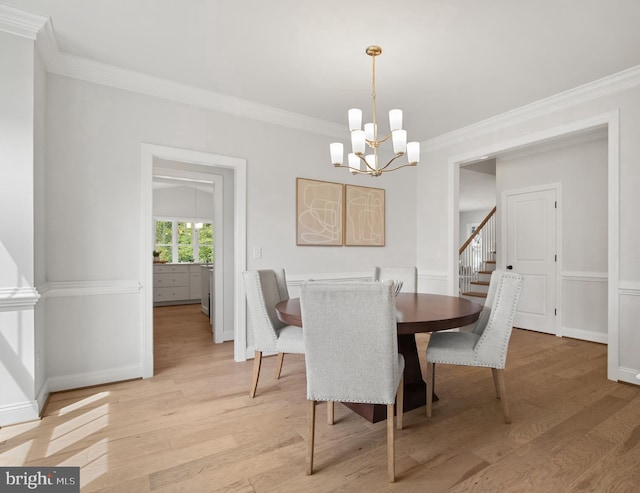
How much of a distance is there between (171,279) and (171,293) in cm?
29

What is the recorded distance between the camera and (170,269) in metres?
7.12

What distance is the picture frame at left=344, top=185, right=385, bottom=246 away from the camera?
4238 millimetres

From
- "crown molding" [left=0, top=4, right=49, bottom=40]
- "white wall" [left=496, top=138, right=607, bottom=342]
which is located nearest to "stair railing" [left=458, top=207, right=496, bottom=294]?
"white wall" [left=496, top=138, right=607, bottom=342]

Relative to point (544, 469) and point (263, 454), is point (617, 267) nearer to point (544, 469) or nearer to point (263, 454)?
point (544, 469)

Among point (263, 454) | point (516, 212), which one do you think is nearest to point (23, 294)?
point (263, 454)

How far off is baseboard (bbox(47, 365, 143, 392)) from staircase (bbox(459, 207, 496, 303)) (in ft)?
16.6

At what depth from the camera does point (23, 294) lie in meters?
2.20

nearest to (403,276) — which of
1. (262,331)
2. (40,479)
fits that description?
(262,331)

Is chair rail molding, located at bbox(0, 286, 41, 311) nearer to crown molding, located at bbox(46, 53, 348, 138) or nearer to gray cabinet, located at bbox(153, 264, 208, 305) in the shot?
crown molding, located at bbox(46, 53, 348, 138)

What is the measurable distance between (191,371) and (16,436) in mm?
1304

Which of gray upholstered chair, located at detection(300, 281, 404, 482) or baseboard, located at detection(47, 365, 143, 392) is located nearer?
gray upholstered chair, located at detection(300, 281, 404, 482)

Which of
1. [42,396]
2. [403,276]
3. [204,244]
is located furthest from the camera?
[204,244]

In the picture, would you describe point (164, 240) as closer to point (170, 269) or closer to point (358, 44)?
point (170, 269)

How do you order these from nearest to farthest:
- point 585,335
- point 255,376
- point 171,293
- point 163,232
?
point 255,376 → point 585,335 → point 171,293 → point 163,232
